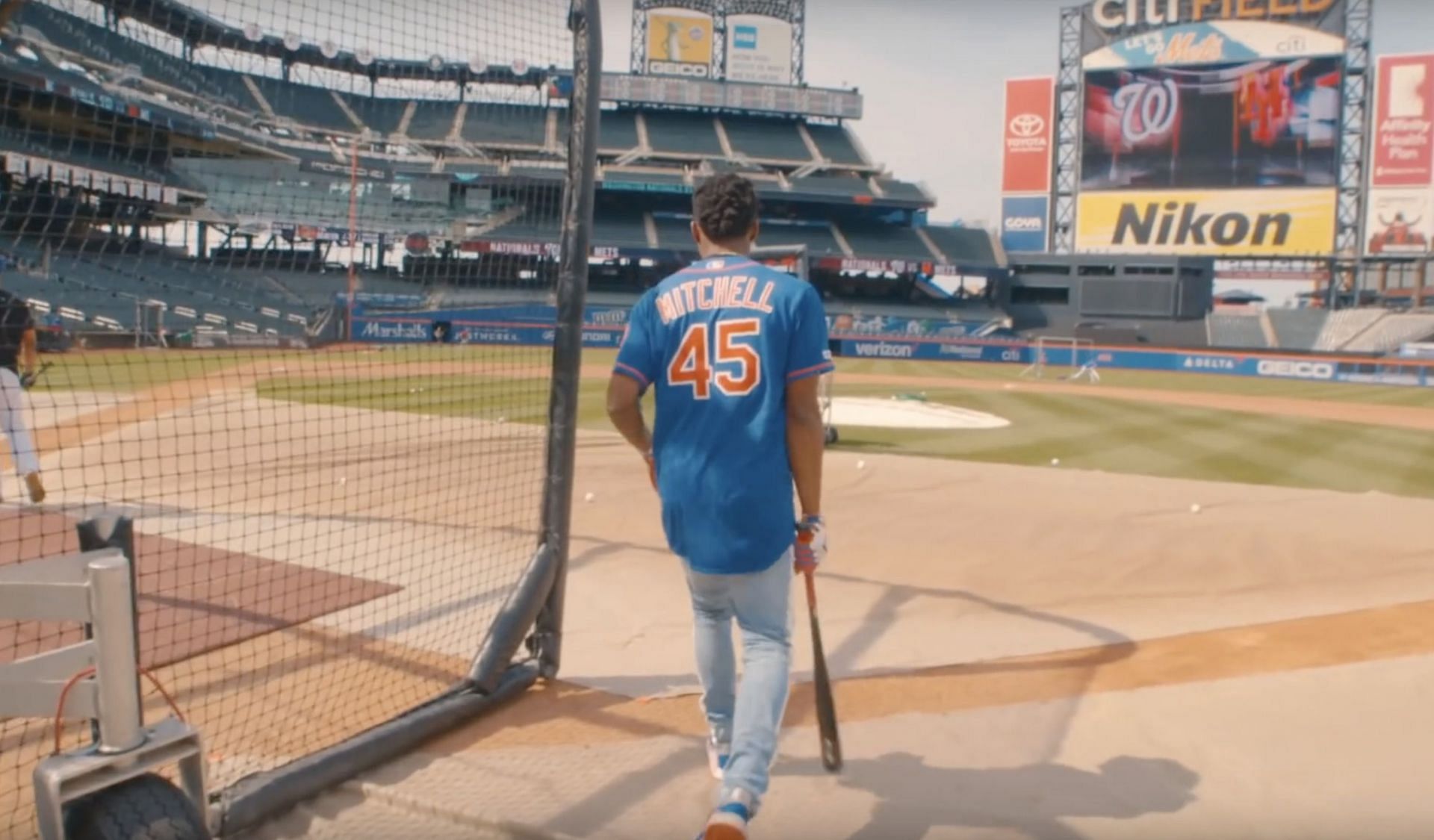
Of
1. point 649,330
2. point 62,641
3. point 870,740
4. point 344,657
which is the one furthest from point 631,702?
point 62,641

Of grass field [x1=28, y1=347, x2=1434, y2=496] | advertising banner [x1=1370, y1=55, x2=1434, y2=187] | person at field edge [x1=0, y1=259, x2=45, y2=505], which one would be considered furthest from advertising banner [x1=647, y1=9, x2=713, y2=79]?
person at field edge [x1=0, y1=259, x2=45, y2=505]

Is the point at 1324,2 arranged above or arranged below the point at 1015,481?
above

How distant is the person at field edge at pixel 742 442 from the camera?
2.84m

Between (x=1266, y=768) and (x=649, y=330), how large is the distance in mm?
2372

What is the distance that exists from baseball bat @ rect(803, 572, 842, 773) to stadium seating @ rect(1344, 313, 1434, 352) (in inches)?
1775

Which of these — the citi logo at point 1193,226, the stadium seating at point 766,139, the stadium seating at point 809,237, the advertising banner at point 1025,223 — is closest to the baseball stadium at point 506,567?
the stadium seating at point 809,237

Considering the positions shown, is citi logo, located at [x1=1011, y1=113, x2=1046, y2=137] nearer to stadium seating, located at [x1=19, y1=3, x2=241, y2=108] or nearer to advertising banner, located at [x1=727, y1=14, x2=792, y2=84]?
advertising banner, located at [x1=727, y1=14, x2=792, y2=84]

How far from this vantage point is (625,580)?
5.66 meters

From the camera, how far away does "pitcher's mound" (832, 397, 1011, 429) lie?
1485 cm

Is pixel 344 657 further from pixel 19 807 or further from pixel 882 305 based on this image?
pixel 882 305

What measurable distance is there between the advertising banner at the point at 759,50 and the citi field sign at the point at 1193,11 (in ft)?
49.2

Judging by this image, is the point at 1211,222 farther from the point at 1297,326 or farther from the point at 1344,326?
the point at 1344,326

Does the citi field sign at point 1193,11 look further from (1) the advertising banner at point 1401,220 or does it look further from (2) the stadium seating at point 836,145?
(2) the stadium seating at point 836,145

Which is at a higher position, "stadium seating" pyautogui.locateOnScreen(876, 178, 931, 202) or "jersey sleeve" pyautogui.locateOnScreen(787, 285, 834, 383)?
"stadium seating" pyautogui.locateOnScreen(876, 178, 931, 202)
